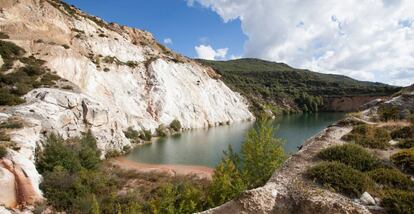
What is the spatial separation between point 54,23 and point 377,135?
184ft

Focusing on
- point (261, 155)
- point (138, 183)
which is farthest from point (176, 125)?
point (261, 155)

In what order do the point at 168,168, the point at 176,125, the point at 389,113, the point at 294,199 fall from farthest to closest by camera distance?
the point at 176,125 < the point at 168,168 < the point at 389,113 < the point at 294,199

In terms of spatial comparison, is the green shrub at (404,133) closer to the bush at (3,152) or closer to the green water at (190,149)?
the green water at (190,149)

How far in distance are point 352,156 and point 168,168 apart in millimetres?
24567

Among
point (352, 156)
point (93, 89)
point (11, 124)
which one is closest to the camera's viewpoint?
point (352, 156)

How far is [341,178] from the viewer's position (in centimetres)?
916

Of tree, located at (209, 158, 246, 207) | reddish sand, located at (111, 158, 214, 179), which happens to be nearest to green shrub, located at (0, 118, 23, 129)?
reddish sand, located at (111, 158, 214, 179)

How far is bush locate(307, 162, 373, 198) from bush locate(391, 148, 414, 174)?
1748 millimetres

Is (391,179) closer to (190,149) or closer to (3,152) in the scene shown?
(3,152)

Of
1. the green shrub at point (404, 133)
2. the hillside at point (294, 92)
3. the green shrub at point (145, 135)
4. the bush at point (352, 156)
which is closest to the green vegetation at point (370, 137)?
the green shrub at point (404, 133)

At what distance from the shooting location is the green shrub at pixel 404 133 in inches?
518

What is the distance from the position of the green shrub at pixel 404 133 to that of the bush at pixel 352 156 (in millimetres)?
3429

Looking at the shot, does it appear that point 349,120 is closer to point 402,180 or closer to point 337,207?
point 402,180

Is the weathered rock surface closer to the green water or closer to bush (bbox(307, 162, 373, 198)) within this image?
bush (bbox(307, 162, 373, 198))
